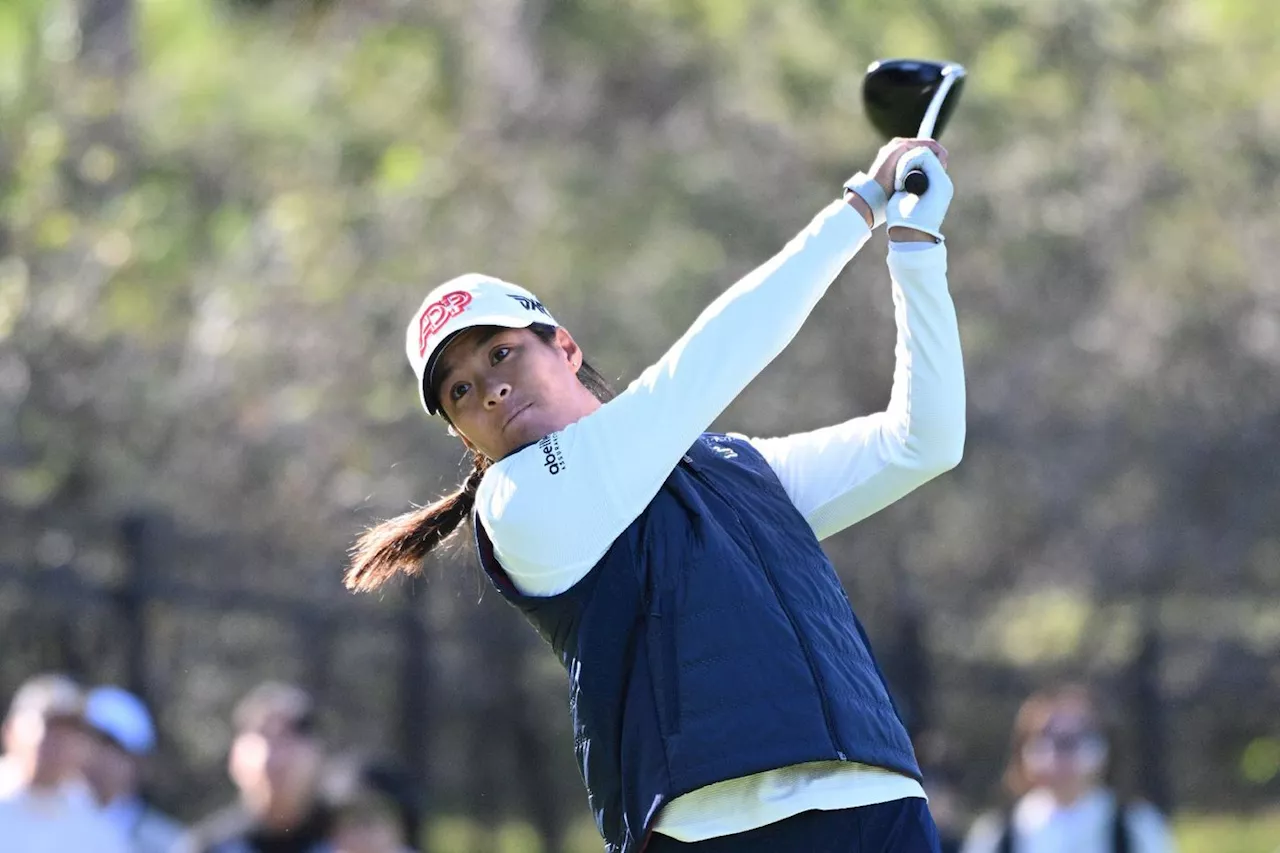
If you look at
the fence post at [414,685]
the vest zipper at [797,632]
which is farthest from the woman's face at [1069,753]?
the vest zipper at [797,632]

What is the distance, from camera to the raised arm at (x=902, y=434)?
2920 mm

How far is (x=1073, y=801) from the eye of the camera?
264 inches

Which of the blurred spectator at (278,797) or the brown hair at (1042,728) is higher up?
the blurred spectator at (278,797)

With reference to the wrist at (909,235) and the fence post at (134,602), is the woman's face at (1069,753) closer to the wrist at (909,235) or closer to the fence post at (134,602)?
A: the fence post at (134,602)

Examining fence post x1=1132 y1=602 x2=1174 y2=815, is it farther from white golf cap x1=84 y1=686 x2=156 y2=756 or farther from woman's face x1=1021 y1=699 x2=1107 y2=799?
white golf cap x1=84 y1=686 x2=156 y2=756

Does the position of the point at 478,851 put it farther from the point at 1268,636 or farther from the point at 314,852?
the point at 1268,636

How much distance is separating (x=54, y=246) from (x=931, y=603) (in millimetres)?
5131

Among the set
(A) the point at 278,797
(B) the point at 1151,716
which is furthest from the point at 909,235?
(B) the point at 1151,716

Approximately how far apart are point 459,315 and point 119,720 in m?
3.92

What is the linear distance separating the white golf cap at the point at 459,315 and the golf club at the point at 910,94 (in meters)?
0.69

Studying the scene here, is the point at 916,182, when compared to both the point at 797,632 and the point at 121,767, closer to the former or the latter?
the point at 797,632

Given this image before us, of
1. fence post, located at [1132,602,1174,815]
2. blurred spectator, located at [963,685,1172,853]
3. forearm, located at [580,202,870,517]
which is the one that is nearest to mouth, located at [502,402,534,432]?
forearm, located at [580,202,870,517]

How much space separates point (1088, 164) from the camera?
428 inches

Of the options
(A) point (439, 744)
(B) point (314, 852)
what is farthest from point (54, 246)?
(B) point (314, 852)
